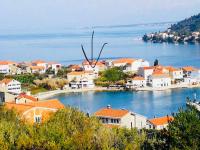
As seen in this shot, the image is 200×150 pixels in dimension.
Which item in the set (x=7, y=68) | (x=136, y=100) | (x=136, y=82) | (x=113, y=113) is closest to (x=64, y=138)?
(x=113, y=113)

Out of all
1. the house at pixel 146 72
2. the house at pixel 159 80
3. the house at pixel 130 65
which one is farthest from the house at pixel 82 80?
the house at pixel 130 65

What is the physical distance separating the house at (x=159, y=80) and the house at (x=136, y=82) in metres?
0.35

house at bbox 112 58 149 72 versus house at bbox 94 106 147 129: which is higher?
house at bbox 112 58 149 72

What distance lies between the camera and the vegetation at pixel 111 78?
24.7 metres

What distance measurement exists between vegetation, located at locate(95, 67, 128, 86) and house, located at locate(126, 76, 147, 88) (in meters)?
0.50

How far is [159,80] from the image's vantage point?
24.1 m

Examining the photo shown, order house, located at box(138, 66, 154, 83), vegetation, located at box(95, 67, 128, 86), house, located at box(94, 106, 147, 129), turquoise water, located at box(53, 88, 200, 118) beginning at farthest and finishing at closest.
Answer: house, located at box(138, 66, 154, 83), vegetation, located at box(95, 67, 128, 86), turquoise water, located at box(53, 88, 200, 118), house, located at box(94, 106, 147, 129)

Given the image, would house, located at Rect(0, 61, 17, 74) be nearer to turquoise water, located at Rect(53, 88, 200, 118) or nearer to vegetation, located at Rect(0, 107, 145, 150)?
turquoise water, located at Rect(53, 88, 200, 118)

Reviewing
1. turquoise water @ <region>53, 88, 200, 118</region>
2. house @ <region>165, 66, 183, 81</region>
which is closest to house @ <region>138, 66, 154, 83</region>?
house @ <region>165, 66, 183, 81</region>

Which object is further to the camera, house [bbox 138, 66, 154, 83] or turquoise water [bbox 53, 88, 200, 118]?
house [bbox 138, 66, 154, 83]

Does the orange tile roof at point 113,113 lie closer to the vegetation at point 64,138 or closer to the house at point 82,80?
the vegetation at point 64,138

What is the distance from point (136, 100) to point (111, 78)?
492 cm

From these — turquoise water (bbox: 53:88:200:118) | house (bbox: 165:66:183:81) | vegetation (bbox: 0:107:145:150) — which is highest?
vegetation (bbox: 0:107:145:150)

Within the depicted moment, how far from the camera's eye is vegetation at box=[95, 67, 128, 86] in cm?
2466
